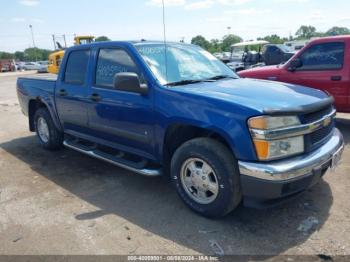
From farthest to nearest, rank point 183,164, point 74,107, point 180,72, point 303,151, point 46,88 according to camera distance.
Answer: point 46,88
point 74,107
point 180,72
point 183,164
point 303,151

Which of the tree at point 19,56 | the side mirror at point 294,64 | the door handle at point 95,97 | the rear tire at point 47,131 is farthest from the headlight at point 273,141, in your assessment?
the tree at point 19,56

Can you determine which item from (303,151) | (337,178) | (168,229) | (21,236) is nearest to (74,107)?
(21,236)

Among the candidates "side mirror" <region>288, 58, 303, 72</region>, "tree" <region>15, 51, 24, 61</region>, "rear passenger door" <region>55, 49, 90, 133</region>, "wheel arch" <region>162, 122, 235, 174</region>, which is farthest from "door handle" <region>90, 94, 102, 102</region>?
"tree" <region>15, 51, 24, 61</region>

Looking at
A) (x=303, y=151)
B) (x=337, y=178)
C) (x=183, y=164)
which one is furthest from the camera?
(x=337, y=178)

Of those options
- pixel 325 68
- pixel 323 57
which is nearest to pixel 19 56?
pixel 323 57

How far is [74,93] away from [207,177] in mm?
2526

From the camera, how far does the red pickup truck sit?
6.30 metres

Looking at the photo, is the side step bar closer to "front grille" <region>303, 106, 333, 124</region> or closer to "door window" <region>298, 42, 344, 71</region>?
"front grille" <region>303, 106, 333, 124</region>

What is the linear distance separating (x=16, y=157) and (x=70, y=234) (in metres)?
3.10

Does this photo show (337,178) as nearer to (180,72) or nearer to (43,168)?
(180,72)

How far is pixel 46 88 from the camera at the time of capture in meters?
5.68

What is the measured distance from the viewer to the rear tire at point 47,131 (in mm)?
5801

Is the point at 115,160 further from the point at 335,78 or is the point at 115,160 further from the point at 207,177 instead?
the point at 335,78

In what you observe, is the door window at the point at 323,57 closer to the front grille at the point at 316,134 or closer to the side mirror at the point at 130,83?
the front grille at the point at 316,134
